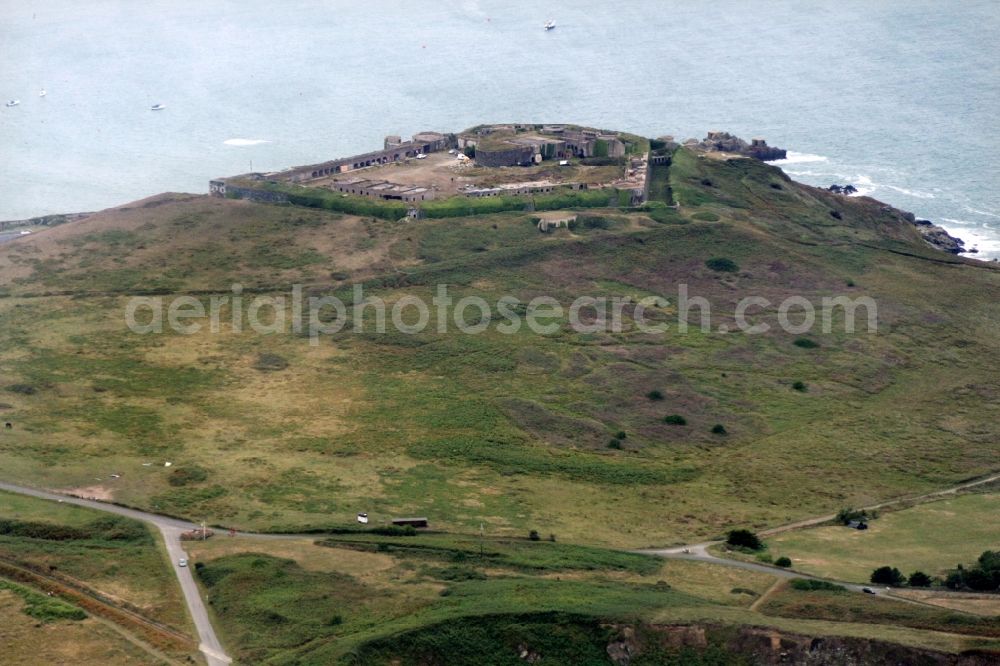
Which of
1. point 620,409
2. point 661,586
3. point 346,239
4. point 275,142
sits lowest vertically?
point 661,586

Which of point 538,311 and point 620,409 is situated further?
point 538,311

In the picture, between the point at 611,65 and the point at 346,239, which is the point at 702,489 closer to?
the point at 346,239

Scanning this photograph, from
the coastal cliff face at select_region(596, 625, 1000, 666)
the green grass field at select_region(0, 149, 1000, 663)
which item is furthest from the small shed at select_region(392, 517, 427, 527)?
the coastal cliff face at select_region(596, 625, 1000, 666)

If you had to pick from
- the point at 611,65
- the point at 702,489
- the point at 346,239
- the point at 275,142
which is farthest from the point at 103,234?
the point at 611,65

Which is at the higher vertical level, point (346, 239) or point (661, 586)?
point (346, 239)

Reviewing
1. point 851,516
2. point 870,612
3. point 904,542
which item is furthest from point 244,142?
point 870,612

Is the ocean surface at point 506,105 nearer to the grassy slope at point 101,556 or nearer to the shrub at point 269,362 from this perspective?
the shrub at point 269,362

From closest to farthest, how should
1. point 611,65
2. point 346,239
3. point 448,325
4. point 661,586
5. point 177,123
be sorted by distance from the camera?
point 661,586
point 448,325
point 346,239
point 177,123
point 611,65

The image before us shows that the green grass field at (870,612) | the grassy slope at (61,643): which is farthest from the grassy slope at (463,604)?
the grassy slope at (61,643)

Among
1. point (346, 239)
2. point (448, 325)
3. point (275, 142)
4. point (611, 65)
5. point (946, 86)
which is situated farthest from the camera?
point (611, 65)
